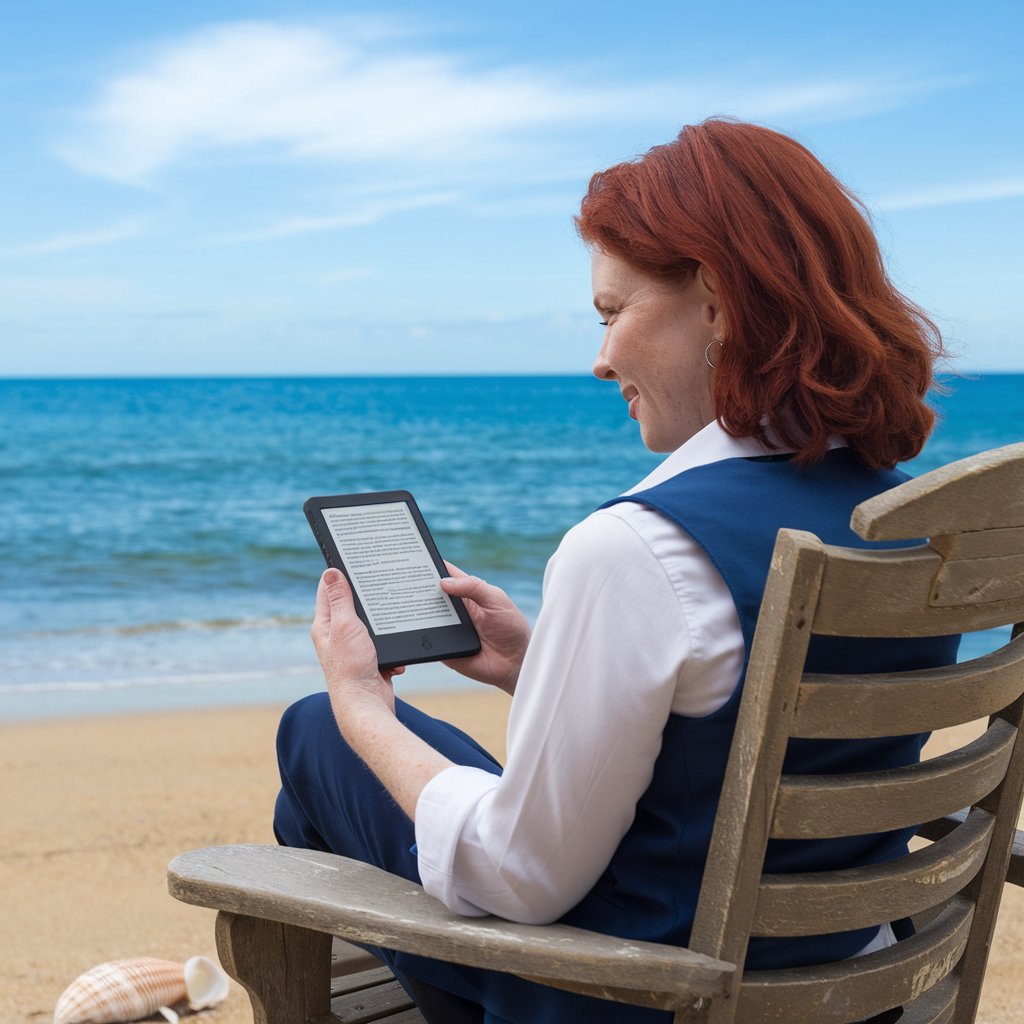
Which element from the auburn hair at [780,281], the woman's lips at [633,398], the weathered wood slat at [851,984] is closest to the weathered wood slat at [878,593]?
the auburn hair at [780,281]

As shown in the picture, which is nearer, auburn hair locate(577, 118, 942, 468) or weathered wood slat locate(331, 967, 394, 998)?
auburn hair locate(577, 118, 942, 468)

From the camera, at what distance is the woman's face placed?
4.83 feet

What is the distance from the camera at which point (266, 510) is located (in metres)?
18.8

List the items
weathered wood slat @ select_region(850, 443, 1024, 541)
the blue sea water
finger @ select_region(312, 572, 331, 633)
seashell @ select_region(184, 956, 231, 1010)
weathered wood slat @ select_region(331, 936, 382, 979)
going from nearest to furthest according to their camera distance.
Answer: weathered wood slat @ select_region(850, 443, 1024, 541), finger @ select_region(312, 572, 331, 633), weathered wood slat @ select_region(331, 936, 382, 979), seashell @ select_region(184, 956, 231, 1010), the blue sea water

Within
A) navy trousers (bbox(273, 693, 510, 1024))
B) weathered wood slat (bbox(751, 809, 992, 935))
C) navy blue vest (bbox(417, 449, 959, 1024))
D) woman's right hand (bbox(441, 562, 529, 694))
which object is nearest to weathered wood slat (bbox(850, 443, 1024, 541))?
navy blue vest (bbox(417, 449, 959, 1024))

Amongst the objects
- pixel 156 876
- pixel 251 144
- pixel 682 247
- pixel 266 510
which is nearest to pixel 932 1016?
pixel 682 247

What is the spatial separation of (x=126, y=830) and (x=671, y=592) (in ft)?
12.3

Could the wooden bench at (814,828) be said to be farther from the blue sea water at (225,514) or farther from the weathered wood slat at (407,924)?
the blue sea water at (225,514)

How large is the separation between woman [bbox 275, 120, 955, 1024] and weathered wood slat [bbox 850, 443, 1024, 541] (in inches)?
6.5

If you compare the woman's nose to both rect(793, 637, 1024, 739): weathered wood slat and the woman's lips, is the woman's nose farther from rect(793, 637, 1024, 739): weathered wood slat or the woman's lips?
rect(793, 637, 1024, 739): weathered wood slat

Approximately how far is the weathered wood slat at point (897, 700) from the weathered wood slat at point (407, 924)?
0.82ft

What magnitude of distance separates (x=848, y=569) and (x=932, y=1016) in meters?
0.67

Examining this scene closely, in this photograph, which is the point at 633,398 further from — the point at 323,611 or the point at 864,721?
the point at 864,721

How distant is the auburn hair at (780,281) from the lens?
139cm
